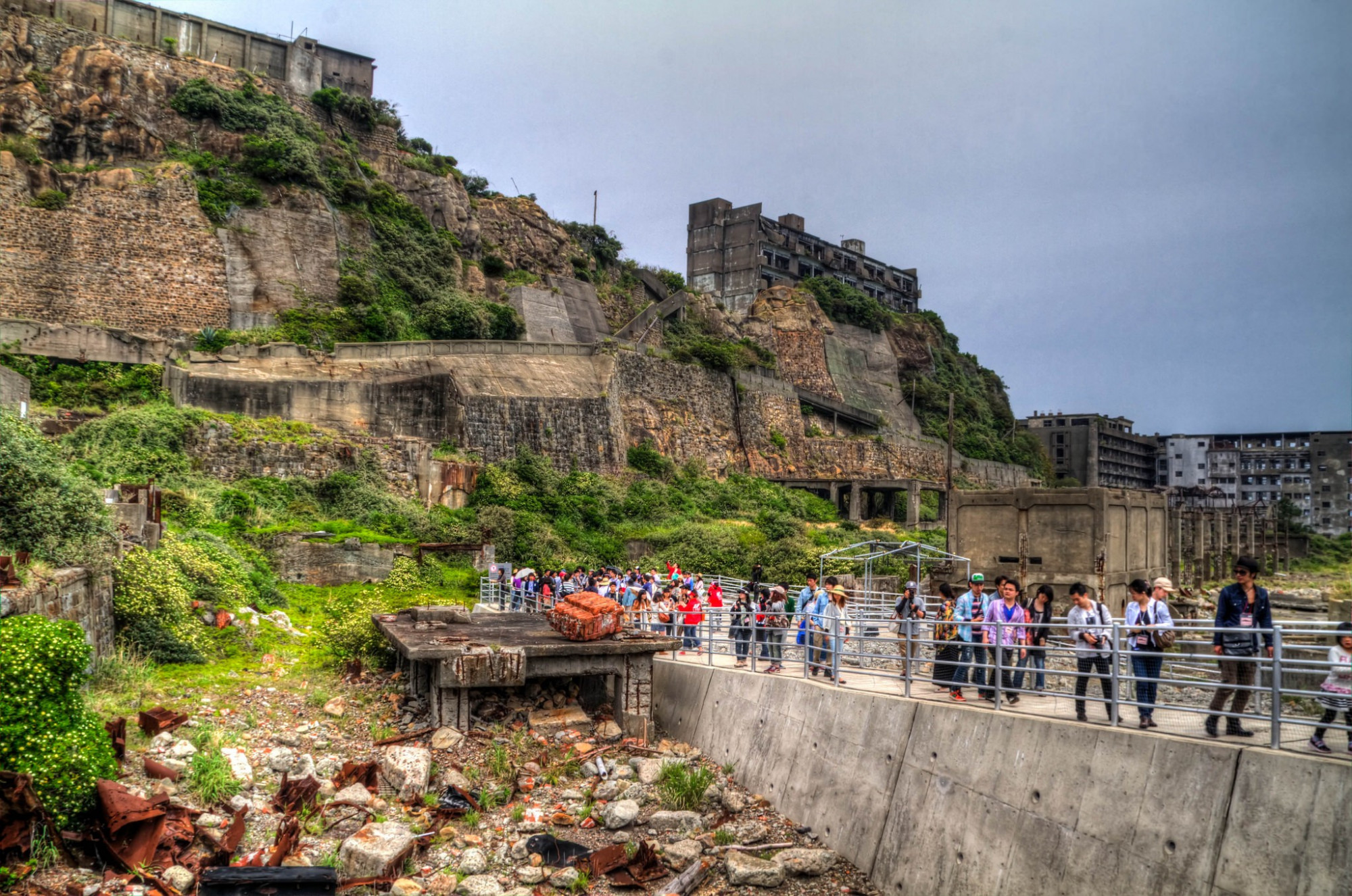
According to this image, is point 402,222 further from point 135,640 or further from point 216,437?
point 135,640

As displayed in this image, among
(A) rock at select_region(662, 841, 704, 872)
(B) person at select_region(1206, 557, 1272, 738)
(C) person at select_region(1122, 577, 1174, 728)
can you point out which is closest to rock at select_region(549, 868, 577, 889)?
(A) rock at select_region(662, 841, 704, 872)

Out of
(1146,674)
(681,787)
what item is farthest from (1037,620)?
(681,787)

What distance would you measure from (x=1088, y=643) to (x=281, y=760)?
830cm

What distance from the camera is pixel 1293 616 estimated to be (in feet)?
109

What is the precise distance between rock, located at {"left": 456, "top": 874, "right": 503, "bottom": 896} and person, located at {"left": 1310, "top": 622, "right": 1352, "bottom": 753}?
21.1 ft

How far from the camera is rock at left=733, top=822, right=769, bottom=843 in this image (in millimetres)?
9719

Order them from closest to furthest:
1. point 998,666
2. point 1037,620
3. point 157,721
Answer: point 998,666
point 1037,620
point 157,721

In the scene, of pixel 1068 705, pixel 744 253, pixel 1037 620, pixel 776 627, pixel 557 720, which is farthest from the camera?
pixel 744 253

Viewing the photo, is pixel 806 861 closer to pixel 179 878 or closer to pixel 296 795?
pixel 296 795

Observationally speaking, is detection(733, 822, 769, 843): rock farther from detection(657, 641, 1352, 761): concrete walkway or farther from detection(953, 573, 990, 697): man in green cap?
detection(953, 573, 990, 697): man in green cap

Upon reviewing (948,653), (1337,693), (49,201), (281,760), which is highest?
(49,201)

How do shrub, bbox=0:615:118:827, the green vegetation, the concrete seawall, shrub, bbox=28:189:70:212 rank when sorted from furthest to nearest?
shrub, bbox=28:189:70:212 < the green vegetation < shrub, bbox=0:615:118:827 < the concrete seawall

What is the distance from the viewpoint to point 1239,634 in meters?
7.22

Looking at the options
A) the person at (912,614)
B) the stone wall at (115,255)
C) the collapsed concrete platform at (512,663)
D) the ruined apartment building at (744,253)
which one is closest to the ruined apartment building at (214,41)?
the stone wall at (115,255)
